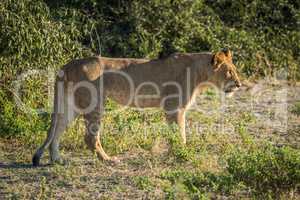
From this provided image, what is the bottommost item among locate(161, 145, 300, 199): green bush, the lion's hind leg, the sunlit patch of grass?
locate(161, 145, 300, 199): green bush

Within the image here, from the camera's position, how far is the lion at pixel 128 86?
774 cm

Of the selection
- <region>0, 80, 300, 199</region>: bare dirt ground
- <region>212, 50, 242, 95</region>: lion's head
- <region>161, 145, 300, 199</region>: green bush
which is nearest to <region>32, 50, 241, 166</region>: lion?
<region>212, 50, 242, 95</region>: lion's head

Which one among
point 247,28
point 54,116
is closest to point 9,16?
point 54,116

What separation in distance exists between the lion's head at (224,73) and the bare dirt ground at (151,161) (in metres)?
0.54

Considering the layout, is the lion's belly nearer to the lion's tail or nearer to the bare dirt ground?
the bare dirt ground

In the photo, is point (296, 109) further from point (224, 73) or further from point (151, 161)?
point (151, 161)

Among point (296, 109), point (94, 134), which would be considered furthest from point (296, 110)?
point (94, 134)

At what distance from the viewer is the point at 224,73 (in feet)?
28.5

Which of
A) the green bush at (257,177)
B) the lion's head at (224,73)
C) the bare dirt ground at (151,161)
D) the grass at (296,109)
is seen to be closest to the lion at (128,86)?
the lion's head at (224,73)

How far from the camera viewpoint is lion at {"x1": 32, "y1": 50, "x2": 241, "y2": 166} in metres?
7.74


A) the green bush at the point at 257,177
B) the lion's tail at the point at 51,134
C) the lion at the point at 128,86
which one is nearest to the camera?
the green bush at the point at 257,177

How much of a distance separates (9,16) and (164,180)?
3248 mm

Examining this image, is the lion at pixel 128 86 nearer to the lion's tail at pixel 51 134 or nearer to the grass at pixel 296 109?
the lion's tail at pixel 51 134

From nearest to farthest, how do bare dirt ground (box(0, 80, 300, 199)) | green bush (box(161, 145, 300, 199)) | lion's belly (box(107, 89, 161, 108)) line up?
green bush (box(161, 145, 300, 199))
bare dirt ground (box(0, 80, 300, 199))
lion's belly (box(107, 89, 161, 108))
